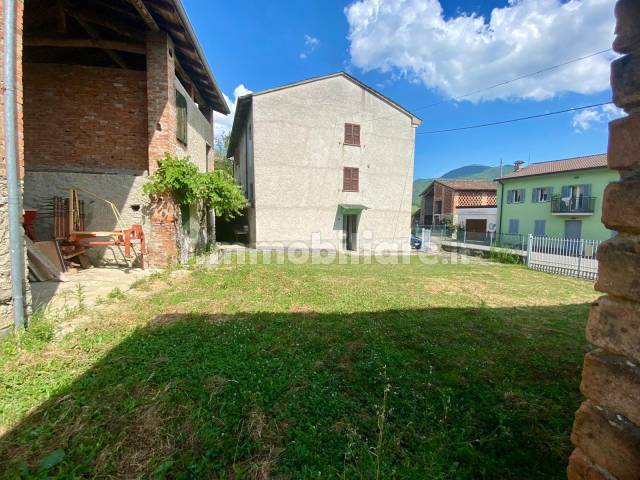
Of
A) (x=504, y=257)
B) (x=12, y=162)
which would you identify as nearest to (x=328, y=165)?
(x=504, y=257)

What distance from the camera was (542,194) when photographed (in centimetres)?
2270

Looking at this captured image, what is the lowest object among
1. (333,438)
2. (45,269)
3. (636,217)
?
(333,438)

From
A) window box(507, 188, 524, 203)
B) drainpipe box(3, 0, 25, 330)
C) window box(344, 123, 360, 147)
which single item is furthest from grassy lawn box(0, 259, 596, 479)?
window box(507, 188, 524, 203)

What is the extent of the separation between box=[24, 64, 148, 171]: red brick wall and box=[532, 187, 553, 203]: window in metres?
26.3

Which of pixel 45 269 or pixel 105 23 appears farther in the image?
pixel 105 23

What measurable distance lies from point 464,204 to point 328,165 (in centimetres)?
2384

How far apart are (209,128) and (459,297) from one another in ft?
38.1

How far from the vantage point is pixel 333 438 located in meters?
2.06

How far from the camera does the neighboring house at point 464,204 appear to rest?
28969mm

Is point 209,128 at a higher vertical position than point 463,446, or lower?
higher

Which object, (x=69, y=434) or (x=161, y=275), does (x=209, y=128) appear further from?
(x=69, y=434)

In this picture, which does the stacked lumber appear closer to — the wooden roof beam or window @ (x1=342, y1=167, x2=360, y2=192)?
the wooden roof beam

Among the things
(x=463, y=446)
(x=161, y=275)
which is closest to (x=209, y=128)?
(x=161, y=275)

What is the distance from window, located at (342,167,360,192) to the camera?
16250 millimetres
